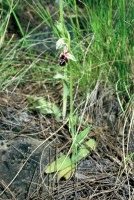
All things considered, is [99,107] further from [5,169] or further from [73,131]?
[5,169]

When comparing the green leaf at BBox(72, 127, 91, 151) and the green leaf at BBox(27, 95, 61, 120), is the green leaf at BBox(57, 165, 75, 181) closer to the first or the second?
the green leaf at BBox(72, 127, 91, 151)

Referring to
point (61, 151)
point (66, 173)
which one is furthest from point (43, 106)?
point (66, 173)

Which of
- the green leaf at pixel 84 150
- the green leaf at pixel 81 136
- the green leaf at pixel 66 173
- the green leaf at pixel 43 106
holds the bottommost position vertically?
the green leaf at pixel 66 173

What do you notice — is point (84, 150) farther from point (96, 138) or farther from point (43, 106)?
point (43, 106)

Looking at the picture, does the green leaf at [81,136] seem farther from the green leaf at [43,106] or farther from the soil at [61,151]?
the green leaf at [43,106]

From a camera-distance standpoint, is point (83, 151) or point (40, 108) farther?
point (40, 108)

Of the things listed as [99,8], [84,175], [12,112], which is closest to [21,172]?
[84,175]

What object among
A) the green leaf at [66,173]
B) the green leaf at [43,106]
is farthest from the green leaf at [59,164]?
the green leaf at [43,106]
